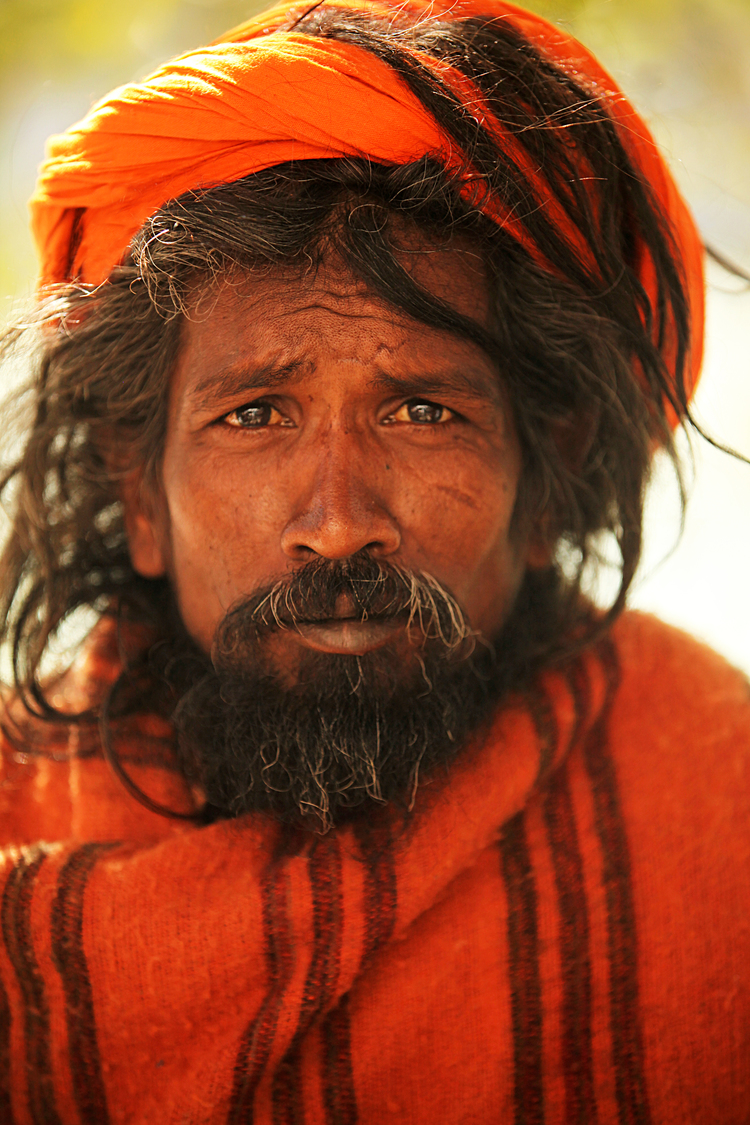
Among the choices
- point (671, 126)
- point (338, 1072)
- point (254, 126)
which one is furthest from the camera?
point (671, 126)

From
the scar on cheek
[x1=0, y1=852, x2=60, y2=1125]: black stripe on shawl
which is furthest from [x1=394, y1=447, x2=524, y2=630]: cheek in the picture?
[x1=0, y1=852, x2=60, y2=1125]: black stripe on shawl

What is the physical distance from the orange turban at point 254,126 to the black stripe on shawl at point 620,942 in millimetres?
928

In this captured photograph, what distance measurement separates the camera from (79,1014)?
1.42 metres

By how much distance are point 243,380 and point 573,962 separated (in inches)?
42.9

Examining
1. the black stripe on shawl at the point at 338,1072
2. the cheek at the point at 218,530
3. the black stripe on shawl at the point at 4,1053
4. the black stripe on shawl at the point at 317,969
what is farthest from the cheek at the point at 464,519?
the black stripe on shawl at the point at 4,1053

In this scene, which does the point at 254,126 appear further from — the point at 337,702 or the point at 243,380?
the point at 337,702

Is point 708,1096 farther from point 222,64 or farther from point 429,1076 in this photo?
point 222,64

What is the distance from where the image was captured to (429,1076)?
1.44 meters

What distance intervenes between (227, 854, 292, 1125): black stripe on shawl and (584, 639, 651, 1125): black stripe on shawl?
1.79ft

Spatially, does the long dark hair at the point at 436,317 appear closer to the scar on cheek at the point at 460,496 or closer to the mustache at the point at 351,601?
the scar on cheek at the point at 460,496

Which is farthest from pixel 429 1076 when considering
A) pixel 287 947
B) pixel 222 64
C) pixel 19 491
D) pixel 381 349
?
pixel 222 64

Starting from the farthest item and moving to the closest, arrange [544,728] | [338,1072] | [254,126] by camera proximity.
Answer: [544,728], [338,1072], [254,126]

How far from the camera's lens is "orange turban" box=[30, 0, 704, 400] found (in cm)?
132

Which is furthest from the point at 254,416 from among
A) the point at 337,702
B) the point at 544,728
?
the point at 544,728
